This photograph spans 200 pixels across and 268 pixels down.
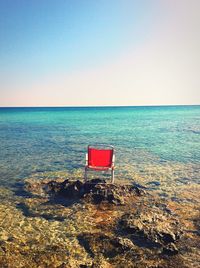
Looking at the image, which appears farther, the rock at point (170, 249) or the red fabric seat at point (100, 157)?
the red fabric seat at point (100, 157)

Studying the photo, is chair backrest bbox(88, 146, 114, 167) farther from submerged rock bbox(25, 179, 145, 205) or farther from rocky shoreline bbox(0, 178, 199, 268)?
rocky shoreline bbox(0, 178, 199, 268)

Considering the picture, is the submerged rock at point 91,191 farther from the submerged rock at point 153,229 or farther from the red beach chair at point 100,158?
the submerged rock at point 153,229

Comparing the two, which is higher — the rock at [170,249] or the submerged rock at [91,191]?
the rock at [170,249]

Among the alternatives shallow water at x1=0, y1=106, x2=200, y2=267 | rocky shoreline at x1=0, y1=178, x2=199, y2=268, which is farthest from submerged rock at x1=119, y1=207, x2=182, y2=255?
shallow water at x1=0, y1=106, x2=200, y2=267

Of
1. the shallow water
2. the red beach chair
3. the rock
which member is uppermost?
the red beach chair

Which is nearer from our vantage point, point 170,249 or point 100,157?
point 170,249

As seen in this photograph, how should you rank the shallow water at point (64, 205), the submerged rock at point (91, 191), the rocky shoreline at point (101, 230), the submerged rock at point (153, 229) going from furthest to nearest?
the submerged rock at point (91, 191) → the submerged rock at point (153, 229) → the shallow water at point (64, 205) → the rocky shoreline at point (101, 230)

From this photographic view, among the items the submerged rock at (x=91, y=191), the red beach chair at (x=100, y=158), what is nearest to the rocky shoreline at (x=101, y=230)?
the submerged rock at (x=91, y=191)

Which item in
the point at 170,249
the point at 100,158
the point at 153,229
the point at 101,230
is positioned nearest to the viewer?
the point at 170,249

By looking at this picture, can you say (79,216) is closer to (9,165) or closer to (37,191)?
(37,191)

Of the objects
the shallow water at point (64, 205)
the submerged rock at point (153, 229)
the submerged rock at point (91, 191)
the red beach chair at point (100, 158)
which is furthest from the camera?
the red beach chair at point (100, 158)

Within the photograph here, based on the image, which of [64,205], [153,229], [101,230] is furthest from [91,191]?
[153,229]

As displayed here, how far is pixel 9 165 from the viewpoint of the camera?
47.4 ft

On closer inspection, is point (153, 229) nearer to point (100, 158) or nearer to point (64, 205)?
point (64, 205)
